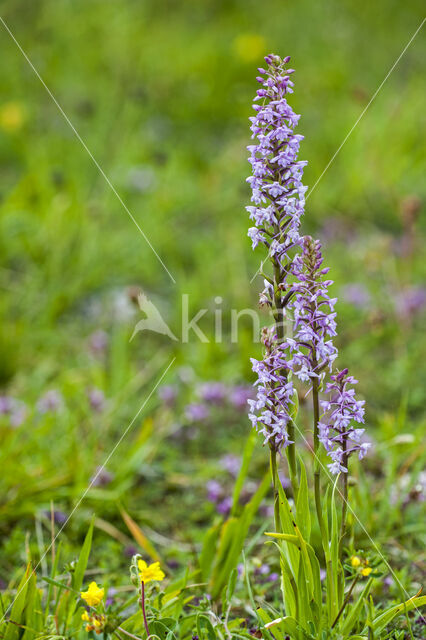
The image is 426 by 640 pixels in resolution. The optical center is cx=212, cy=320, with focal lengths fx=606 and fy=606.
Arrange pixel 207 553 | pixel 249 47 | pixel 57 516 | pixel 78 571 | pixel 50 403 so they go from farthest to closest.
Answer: pixel 249 47 → pixel 50 403 → pixel 57 516 → pixel 207 553 → pixel 78 571

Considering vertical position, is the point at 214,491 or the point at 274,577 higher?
the point at 214,491

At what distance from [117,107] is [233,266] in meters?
3.08

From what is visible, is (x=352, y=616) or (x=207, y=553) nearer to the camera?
(x=352, y=616)

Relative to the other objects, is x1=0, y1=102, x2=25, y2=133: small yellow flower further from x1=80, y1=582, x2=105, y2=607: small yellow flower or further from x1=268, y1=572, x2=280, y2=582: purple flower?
x1=80, y1=582, x2=105, y2=607: small yellow flower

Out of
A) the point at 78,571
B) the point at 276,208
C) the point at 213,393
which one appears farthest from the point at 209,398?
the point at 276,208

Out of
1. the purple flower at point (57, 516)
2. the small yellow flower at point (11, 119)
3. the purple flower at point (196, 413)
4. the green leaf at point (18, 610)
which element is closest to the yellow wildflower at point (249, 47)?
the small yellow flower at point (11, 119)

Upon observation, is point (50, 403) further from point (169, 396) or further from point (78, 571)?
point (78, 571)

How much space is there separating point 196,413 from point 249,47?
594 centimetres

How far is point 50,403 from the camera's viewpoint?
334cm

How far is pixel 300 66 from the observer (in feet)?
26.5

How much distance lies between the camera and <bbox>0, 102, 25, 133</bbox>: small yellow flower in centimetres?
625

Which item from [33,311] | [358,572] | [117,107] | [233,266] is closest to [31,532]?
[358,572]

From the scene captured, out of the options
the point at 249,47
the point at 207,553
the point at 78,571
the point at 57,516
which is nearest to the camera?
the point at 78,571

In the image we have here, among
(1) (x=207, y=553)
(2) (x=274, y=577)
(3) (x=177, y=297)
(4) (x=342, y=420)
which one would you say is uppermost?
(3) (x=177, y=297)
